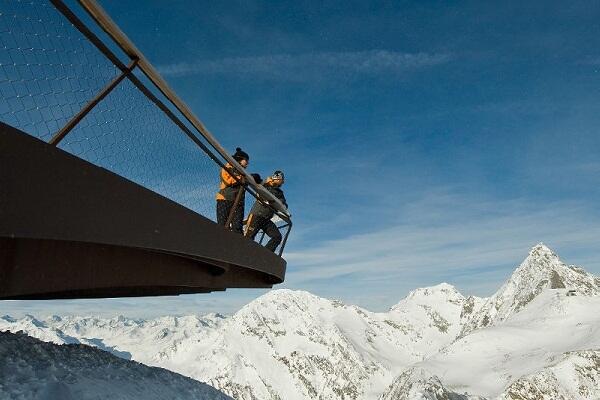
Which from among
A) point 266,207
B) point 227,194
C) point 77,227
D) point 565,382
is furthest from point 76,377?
point 565,382

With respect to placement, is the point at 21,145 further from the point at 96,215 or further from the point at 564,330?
the point at 564,330

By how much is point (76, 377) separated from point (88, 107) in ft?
11.0

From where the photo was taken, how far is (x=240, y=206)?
757 cm

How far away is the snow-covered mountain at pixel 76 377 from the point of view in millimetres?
4656

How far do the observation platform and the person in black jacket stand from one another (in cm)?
281

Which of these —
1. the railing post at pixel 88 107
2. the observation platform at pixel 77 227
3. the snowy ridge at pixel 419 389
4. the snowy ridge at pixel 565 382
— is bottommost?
the snowy ridge at pixel 419 389

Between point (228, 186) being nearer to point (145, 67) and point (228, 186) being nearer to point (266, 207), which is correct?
point (266, 207)

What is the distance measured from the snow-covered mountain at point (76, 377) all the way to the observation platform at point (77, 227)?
1101mm

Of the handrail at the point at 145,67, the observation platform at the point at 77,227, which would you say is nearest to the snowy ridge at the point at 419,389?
the handrail at the point at 145,67

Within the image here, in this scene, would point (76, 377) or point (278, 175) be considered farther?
point (278, 175)

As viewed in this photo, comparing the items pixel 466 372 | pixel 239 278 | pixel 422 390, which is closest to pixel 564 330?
pixel 466 372

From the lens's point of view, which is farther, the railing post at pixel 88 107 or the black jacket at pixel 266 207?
the black jacket at pixel 266 207

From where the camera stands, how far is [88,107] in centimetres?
357

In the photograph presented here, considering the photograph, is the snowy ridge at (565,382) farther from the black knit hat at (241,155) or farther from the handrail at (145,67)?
the handrail at (145,67)
